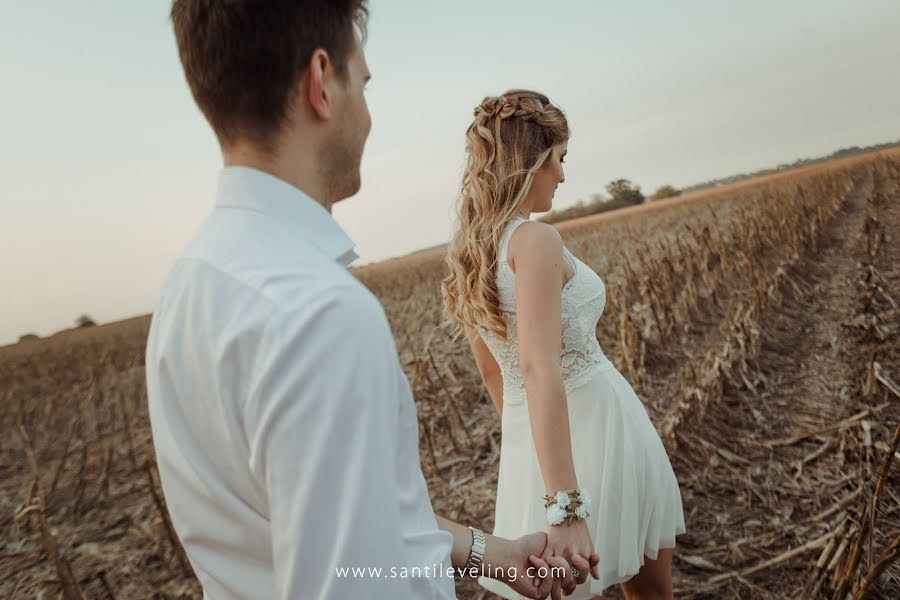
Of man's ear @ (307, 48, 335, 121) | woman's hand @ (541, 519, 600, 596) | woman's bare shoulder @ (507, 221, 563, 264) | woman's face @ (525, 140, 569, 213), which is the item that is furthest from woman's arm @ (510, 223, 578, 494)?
man's ear @ (307, 48, 335, 121)

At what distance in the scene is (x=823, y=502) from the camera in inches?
129

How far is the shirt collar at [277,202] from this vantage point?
91 cm

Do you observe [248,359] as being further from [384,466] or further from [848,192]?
[848,192]

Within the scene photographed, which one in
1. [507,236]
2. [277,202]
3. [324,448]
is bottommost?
[324,448]

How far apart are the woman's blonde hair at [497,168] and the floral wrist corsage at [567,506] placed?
0.57 m

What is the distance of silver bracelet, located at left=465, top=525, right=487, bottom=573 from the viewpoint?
1.38 meters

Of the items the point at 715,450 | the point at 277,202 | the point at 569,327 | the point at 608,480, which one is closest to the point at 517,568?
the point at 608,480

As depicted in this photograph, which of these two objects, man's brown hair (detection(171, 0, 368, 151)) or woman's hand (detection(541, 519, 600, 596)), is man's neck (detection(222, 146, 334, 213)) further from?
woman's hand (detection(541, 519, 600, 596))

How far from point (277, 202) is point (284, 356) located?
0.30 m

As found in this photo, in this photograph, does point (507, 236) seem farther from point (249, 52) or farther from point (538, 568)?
point (249, 52)

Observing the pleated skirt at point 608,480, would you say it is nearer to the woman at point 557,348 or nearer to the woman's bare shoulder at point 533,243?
the woman at point 557,348

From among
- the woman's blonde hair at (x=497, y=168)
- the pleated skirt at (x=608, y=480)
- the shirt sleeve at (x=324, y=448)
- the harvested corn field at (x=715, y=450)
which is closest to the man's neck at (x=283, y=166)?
the shirt sleeve at (x=324, y=448)

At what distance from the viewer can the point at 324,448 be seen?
2.32ft

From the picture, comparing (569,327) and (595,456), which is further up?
(569,327)
